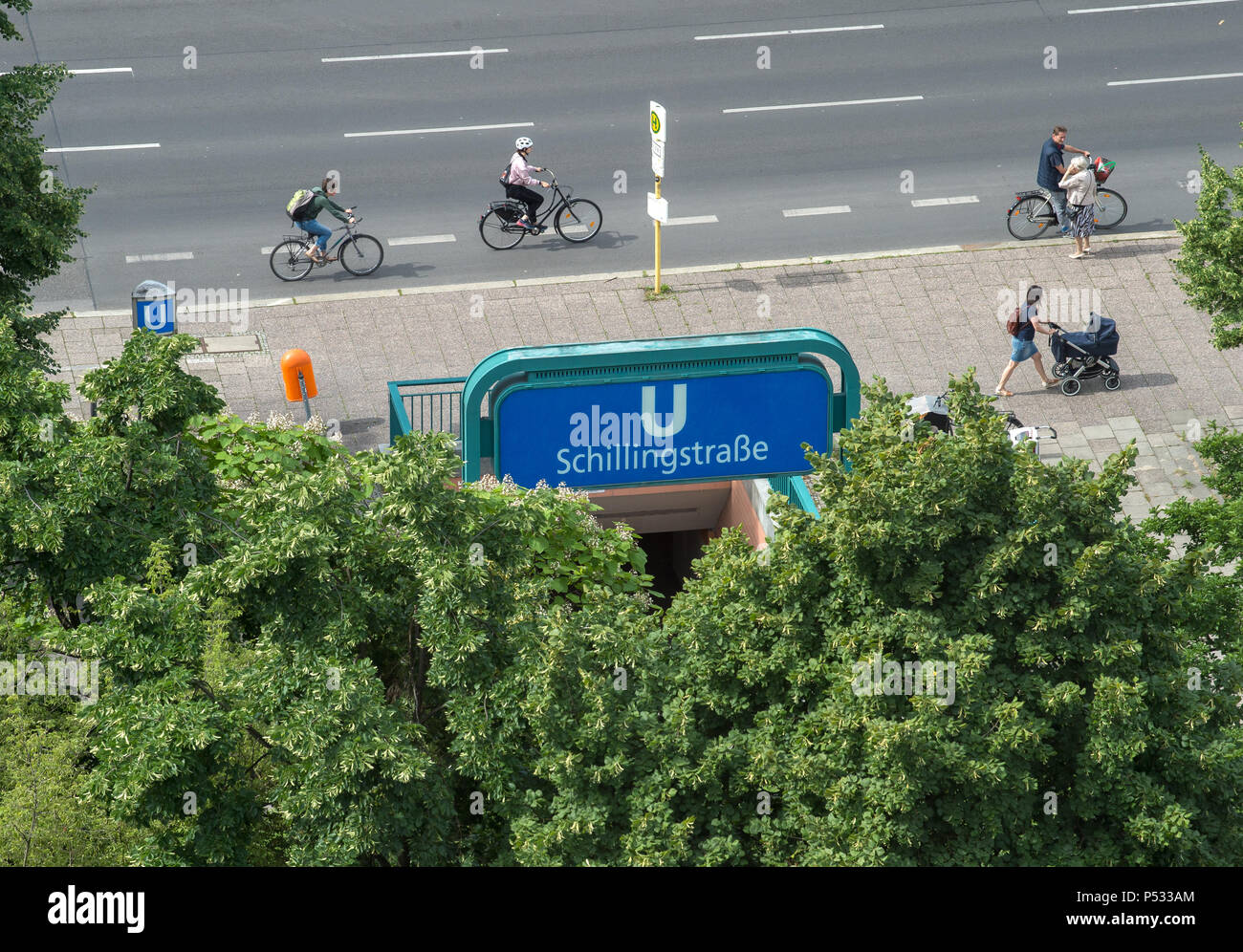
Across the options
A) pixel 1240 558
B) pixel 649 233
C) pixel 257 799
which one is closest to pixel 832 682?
pixel 257 799

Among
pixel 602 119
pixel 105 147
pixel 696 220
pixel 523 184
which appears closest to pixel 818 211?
pixel 696 220

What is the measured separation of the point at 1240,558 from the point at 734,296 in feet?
34.7

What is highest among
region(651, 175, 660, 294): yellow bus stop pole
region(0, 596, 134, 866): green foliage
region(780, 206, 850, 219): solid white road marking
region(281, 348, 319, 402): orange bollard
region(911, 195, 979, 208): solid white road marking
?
region(911, 195, 979, 208): solid white road marking

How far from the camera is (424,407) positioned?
22344 millimetres

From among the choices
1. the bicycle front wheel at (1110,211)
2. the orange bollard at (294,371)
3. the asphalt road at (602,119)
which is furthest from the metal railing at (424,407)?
the bicycle front wheel at (1110,211)

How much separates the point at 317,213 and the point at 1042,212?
35.3ft

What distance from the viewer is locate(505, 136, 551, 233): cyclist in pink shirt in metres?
26.2

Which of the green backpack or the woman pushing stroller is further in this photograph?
the green backpack

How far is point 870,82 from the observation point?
101 ft

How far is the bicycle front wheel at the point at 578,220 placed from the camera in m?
26.8

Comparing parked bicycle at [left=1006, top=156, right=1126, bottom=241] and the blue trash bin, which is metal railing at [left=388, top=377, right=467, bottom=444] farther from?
parked bicycle at [left=1006, top=156, right=1126, bottom=241]

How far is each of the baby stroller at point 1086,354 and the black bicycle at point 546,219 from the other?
23.5 feet

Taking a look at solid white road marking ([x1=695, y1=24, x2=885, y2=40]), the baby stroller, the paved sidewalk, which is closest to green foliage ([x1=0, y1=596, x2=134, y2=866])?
the paved sidewalk

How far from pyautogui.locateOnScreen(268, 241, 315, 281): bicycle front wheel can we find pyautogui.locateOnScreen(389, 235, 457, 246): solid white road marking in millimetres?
1435
